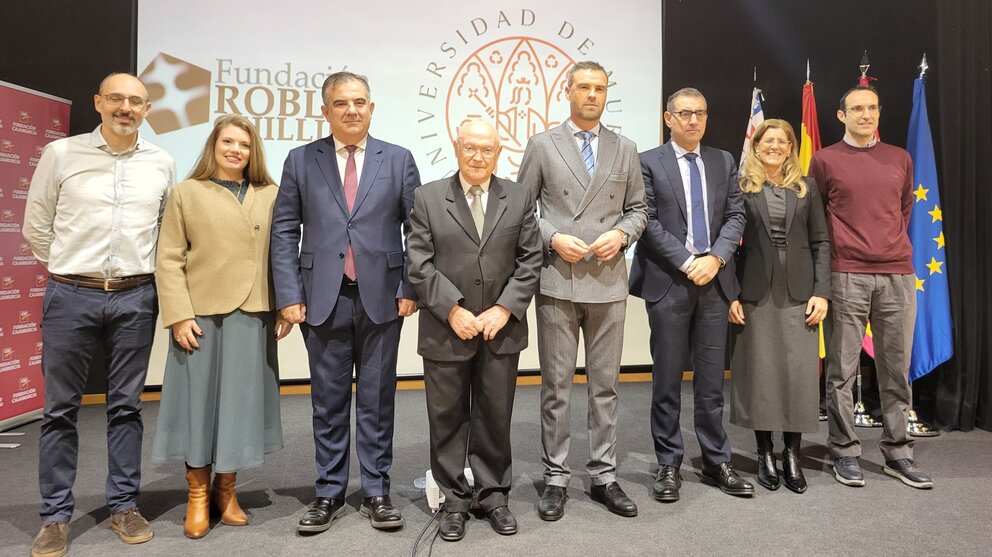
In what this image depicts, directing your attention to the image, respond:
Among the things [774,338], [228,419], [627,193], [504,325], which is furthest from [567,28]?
[228,419]

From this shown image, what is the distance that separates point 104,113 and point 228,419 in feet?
4.23

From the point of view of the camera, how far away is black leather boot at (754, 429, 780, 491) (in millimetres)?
3072

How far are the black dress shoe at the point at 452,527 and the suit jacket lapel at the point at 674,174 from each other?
1.61 meters

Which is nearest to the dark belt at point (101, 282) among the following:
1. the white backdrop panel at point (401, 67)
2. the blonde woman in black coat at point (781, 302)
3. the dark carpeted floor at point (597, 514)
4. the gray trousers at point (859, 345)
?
the dark carpeted floor at point (597, 514)

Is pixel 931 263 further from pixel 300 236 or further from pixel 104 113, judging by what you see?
pixel 104 113

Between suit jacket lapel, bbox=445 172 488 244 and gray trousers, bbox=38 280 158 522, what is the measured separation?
4.11 ft

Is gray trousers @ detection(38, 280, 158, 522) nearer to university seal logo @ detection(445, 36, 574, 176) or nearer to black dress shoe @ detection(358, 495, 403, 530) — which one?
black dress shoe @ detection(358, 495, 403, 530)

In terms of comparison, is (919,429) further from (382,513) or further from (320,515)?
(320,515)

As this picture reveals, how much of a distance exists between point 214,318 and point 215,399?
1.06 ft

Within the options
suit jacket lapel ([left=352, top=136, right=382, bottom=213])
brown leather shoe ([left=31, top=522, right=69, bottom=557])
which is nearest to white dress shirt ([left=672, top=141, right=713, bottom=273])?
suit jacket lapel ([left=352, top=136, right=382, bottom=213])

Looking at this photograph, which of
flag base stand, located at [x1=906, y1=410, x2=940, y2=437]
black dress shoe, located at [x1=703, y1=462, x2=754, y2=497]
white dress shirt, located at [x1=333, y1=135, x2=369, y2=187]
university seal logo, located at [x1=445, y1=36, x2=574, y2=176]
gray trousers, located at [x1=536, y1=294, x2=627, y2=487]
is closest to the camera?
white dress shirt, located at [x1=333, y1=135, x2=369, y2=187]

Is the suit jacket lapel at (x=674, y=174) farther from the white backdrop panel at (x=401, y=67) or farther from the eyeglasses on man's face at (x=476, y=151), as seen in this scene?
the white backdrop panel at (x=401, y=67)

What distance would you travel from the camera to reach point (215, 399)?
2.61m

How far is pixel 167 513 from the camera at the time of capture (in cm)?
280
